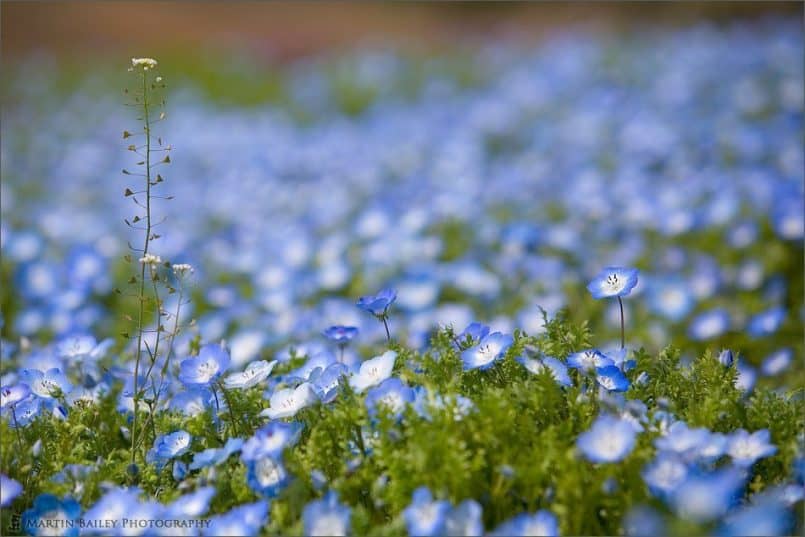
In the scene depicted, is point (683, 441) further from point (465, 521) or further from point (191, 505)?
point (191, 505)

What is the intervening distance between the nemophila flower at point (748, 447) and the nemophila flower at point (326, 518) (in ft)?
2.20

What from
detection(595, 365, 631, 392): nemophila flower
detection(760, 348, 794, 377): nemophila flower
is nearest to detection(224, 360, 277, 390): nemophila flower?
detection(595, 365, 631, 392): nemophila flower

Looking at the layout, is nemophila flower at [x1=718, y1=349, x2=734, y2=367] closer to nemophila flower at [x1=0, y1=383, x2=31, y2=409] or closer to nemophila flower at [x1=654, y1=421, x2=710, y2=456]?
nemophila flower at [x1=654, y1=421, x2=710, y2=456]

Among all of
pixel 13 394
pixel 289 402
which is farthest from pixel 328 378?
pixel 13 394

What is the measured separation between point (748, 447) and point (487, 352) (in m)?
0.51

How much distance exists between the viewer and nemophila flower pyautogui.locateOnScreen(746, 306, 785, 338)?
311 cm

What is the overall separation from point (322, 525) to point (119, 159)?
237 inches

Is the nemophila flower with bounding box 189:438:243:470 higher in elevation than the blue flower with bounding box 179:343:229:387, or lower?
lower

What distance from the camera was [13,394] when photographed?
176 cm

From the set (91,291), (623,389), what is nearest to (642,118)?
(91,291)

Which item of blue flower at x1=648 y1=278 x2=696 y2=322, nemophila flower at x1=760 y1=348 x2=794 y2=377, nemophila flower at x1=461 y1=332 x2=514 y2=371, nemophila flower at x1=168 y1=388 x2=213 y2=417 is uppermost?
blue flower at x1=648 y1=278 x2=696 y2=322

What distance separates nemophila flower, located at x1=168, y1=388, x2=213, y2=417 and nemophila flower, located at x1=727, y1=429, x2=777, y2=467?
1.09 metres

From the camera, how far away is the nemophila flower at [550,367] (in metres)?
1.66

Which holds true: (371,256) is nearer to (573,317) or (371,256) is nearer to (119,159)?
(573,317)
